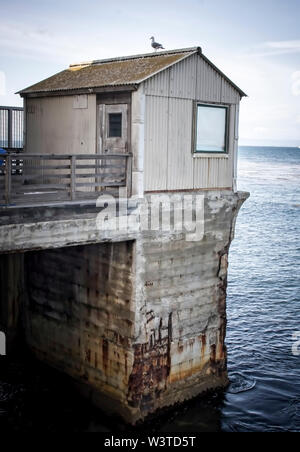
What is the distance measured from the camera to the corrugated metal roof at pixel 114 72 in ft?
49.0

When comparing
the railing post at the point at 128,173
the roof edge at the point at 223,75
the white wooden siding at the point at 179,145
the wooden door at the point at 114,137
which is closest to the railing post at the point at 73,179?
the wooden door at the point at 114,137

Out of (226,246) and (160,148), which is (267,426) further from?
(160,148)

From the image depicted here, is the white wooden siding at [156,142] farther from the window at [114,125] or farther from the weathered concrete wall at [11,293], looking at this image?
the weathered concrete wall at [11,293]

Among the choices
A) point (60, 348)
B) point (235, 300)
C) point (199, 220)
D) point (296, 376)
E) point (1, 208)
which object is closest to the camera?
point (1, 208)

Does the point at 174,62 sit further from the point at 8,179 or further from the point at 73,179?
the point at 8,179

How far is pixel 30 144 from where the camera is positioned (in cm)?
1806

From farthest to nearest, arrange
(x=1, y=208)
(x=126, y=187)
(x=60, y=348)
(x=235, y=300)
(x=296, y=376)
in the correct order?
(x=235, y=300) → (x=296, y=376) → (x=60, y=348) → (x=126, y=187) → (x=1, y=208)

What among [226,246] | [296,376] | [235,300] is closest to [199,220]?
[226,246]

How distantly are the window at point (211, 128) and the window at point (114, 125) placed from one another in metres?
2.27

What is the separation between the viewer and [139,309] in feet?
49.0

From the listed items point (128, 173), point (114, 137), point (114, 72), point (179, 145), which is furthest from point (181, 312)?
point (114, 72)

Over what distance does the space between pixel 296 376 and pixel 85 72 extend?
41.2 ft

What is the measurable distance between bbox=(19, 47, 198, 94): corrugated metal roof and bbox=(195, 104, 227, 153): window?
163 cm

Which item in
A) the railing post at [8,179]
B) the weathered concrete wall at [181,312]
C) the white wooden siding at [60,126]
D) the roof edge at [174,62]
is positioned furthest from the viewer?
the white wooden siding at [60,126]
